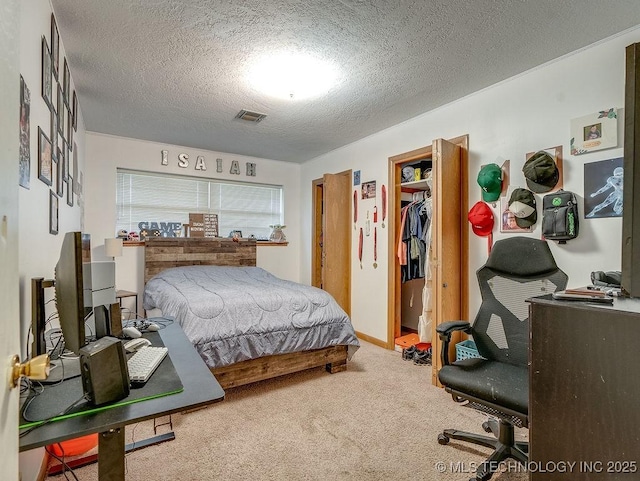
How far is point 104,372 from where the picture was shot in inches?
36.8

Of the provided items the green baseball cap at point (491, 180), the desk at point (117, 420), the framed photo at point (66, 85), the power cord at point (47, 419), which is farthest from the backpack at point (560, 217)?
the framed photo at point (66, 85)

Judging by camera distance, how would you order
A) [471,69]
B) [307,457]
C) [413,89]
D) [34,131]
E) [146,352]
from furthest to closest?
[413,89] < [471,69] < [307,457] < [34,131] < [146,352]

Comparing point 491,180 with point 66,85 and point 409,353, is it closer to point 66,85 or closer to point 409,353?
point 409,353

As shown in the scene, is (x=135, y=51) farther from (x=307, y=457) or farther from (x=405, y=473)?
(x=405, y=473)

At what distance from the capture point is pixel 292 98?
9.53 ft

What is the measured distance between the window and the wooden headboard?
10.7 inches

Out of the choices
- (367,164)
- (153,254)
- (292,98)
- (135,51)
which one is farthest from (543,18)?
(153,254)

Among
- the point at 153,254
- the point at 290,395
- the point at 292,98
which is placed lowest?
the point at 290,395

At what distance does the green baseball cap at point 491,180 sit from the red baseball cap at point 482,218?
9cm

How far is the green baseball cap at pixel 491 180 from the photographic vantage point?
2.57m

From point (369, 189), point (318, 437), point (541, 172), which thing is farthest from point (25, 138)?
point (369, 189)

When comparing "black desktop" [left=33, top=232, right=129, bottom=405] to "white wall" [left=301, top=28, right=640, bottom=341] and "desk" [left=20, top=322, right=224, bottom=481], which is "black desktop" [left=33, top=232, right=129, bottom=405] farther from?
"white wall" [left=301, top=28, right=640, bottom=341]

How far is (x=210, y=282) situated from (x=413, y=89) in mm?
2644

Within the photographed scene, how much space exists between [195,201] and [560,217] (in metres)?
4.16
